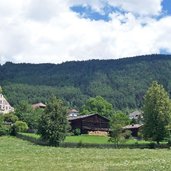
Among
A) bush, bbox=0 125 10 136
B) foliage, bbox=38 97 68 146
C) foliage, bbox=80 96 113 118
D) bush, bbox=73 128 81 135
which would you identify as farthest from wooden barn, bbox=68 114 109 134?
foliage, bbox=38 97 68 146

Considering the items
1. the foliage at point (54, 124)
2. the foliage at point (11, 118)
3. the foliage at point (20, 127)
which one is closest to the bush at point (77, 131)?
the foliage at point (20, 127)

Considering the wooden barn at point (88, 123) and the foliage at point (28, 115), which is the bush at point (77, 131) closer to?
the wooden barn at point (88, 123)

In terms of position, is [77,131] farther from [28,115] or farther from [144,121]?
[144,121]

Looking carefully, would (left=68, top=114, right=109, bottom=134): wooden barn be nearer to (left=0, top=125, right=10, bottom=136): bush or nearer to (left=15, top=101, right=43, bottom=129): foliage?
(left=15, top=101, right=43, bottom=129): foliage

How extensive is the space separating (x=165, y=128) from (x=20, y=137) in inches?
1322

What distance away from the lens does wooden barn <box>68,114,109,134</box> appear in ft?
451

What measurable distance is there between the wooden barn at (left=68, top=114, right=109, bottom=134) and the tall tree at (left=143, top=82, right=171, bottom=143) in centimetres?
4867

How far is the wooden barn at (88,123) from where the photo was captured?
138m

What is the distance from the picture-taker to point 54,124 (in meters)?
82.4

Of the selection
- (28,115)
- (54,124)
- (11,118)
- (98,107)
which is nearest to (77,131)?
(28,115)

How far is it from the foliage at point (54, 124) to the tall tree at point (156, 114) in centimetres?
1456

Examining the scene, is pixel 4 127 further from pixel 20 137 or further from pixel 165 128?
pixel 165 128

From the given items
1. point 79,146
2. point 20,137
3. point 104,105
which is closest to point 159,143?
point 79,146

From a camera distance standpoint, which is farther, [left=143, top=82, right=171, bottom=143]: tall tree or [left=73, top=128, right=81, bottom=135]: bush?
[left=73, top=128, right=81, bottom=135]: bush
